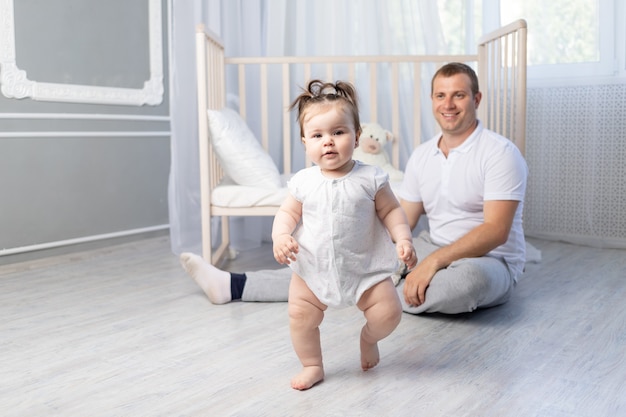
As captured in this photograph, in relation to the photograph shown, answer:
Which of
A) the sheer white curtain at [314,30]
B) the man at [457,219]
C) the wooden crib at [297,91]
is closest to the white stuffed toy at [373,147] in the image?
the wooden crib at [297,91]

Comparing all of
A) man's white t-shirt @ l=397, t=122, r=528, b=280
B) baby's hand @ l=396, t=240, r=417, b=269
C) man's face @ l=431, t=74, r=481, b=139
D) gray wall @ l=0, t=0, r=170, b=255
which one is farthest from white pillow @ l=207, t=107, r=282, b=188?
baby's hand @ l=396, t=240, r=417, b=269

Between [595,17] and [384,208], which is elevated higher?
[595,17]

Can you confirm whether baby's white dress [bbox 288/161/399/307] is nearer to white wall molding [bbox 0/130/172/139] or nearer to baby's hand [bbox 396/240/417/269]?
baby's hand [bbox 396/240/417/269]

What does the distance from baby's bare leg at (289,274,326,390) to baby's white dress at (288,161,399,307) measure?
24 mm

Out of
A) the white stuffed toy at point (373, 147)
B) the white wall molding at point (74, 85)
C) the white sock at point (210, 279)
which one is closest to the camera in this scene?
the white sock at point (210, 279)

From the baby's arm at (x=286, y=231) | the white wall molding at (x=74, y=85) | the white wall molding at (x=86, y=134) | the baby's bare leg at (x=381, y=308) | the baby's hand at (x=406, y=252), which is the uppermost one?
the white wall molding at (x=74, y=85)

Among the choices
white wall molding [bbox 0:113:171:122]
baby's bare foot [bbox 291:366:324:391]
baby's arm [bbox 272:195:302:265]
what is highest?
white wall molding [bbox 0:113:171:122]

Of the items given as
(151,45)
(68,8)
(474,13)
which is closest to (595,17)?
(474,13)

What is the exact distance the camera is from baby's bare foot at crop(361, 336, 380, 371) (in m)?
1.41

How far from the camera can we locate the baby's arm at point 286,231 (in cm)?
123

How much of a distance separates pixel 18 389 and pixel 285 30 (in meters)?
2.20

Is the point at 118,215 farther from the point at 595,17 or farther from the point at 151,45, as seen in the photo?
the point at 595,17

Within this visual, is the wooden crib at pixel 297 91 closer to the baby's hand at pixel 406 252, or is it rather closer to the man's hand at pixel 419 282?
the man's hand at pixel 419 282

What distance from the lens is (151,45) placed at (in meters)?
3.19
